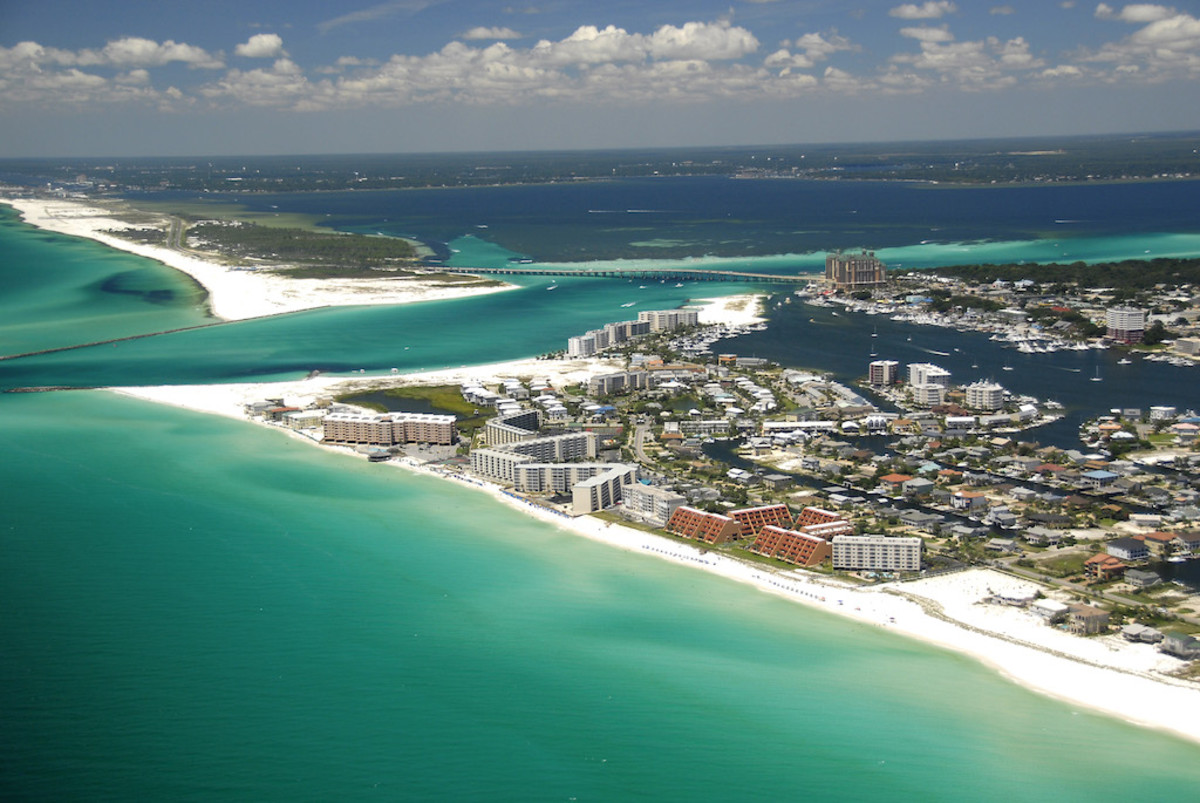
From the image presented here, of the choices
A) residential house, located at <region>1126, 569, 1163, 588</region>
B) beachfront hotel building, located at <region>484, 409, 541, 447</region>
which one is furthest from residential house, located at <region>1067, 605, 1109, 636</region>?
beachfront hotel building, located at <region>484, 409, 541, 447</region>

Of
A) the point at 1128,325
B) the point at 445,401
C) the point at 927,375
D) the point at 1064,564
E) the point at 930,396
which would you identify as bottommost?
the point at 1064,564

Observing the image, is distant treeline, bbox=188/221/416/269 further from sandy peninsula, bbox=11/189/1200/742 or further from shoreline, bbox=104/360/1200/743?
shoreline, bbox=104/360/1200/743

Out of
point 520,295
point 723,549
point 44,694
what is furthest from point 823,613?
point 520,295

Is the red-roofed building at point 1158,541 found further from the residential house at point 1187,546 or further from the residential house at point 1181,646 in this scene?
the residential house at point 1181,646

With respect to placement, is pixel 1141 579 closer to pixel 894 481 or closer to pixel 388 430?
pixel 894 481

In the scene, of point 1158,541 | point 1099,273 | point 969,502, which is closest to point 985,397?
point 969,502

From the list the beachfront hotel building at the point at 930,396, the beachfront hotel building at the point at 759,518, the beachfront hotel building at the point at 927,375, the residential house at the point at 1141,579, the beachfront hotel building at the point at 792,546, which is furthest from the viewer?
the beachfront hotel building at the point at 927,375

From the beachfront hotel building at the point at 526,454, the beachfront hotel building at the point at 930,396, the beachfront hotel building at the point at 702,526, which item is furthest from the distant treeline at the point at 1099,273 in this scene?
the beachfront hotel building at the point at 702,526
